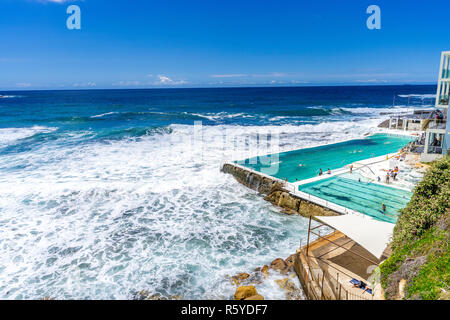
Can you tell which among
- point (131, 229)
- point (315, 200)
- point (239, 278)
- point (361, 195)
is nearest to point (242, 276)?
point (239, 278)

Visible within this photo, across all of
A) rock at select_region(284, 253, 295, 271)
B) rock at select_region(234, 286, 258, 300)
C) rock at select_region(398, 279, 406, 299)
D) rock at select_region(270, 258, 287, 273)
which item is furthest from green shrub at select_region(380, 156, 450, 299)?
rock at select_region(234, 286, 258, 300)

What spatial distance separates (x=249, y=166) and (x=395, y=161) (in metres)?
11.4

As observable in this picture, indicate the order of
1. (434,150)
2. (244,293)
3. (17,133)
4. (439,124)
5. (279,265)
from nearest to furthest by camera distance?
(244,293) < (279,265) < (434,150) < (439,124) < (17,133)

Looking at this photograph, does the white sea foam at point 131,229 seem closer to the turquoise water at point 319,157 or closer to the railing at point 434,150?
the turquoise water at point 319,157

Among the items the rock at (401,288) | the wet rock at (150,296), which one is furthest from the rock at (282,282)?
the rock at (401,288)

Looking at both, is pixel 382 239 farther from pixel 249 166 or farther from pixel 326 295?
pixel 249 166

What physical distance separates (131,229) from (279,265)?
8155mm

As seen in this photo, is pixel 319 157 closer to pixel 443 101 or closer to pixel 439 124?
pixel 439 124

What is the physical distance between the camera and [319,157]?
87.8 ft

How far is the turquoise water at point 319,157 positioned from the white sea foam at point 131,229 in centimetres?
347

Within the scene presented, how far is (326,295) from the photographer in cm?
902

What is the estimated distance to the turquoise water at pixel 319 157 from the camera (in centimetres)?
2239
